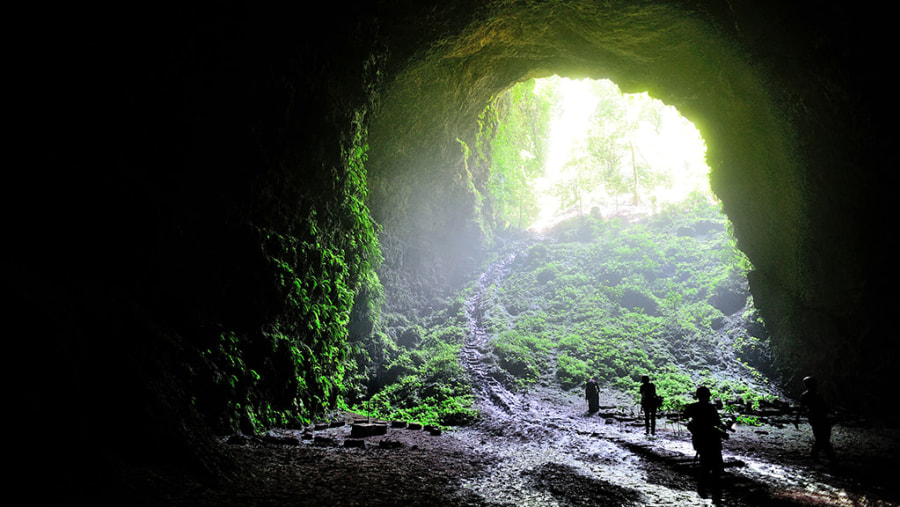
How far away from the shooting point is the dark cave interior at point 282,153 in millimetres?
5051

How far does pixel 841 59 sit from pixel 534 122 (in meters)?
39.8

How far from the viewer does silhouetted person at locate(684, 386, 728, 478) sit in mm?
5676

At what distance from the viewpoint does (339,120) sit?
480 inches

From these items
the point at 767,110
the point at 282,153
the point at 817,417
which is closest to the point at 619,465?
the point at 817,417

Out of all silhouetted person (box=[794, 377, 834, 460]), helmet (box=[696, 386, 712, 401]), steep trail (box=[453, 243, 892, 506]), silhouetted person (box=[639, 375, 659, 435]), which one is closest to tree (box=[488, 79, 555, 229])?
steep trail (box=[453, 243, 892, 506])

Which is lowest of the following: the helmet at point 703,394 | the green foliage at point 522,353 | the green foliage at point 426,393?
the green foliage at point 426,393

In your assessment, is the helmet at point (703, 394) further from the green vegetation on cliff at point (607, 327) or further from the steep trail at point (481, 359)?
the green vegetation on cliff at point (607, 327)

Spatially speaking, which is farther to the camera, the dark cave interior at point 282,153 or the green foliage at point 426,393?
the green foliage at point 426,393

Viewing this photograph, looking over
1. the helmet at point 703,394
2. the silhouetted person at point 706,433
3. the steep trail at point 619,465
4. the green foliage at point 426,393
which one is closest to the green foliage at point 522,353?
the green foliage at point 426,393

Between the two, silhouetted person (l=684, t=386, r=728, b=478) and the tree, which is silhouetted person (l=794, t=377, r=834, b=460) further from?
the tree

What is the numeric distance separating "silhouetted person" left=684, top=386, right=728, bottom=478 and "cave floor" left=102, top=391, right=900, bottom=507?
28 cm

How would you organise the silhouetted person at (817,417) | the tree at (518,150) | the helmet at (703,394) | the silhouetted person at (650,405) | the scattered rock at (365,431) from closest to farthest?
the helmet at (703,394) → the silhouetted person at (817,417) → the scattered rock at (365,431) → the silhouetted person at (650,405) → the tree at (518,150)

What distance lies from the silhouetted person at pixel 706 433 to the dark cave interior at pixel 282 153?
6.32 meters

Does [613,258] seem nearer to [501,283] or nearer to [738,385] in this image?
[501,283]
